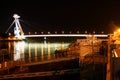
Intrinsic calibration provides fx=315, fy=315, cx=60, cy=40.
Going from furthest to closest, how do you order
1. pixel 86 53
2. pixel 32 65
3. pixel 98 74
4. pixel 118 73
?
1. pixel 32 65
2. pixel 86 53
3. pixel 98 74
4. pixel 118 73

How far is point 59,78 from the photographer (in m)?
12.4

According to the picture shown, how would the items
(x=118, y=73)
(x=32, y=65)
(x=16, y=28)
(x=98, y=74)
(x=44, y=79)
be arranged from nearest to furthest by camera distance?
(x=118, y=73) < (x=98, y=74) < (x=44, y=79) < (x=32, y=65) < (x=16, y=28)

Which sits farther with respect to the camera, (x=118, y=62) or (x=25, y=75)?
(x=25, y=75)

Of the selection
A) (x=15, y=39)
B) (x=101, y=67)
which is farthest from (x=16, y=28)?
(x=101, y=67)

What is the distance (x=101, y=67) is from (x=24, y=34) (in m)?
81.7

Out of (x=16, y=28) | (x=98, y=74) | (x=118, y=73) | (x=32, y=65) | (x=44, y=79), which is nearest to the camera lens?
(x=118, y=73)

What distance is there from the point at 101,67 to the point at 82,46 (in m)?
2.16

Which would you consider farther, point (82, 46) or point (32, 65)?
point (32, 65)

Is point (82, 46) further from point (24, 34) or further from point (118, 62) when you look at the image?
point (24, 34)

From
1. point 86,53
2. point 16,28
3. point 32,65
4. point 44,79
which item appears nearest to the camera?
point 86,53

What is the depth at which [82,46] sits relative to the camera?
12133mm

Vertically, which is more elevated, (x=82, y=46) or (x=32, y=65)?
(x=82, y=46)

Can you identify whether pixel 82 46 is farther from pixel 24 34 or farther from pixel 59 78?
pixel 24 34

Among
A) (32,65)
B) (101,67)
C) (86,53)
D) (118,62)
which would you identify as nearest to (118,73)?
(118,62)
